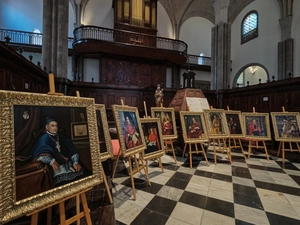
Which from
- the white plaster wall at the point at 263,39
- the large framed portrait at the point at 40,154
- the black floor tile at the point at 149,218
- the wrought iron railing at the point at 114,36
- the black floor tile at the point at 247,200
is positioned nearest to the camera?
the large framed portrait at the point at 40,154

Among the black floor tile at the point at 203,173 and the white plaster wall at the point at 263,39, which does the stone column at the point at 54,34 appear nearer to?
the black floor tile at the point at 203,173

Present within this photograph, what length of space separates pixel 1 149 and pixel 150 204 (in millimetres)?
1494

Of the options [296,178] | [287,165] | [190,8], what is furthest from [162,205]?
[190,8]

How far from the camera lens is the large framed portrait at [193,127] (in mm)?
2987

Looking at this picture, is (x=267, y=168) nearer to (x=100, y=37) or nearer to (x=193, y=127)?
(x=193, y=127)

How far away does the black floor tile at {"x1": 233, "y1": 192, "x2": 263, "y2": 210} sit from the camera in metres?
1.72

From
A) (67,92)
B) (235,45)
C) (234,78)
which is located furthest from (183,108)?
(235,45)

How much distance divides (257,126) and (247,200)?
229 centimetres

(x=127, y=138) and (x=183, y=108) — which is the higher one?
(x=183, y=108)

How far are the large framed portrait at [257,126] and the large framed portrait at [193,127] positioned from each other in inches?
48.8

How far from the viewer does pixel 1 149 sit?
774 millimetres

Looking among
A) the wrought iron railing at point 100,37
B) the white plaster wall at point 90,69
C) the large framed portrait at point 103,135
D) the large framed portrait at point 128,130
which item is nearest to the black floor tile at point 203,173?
the large framed portrait at point 128,130

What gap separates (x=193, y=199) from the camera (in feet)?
6.02

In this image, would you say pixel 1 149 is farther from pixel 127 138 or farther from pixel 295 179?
pixel 295 179
